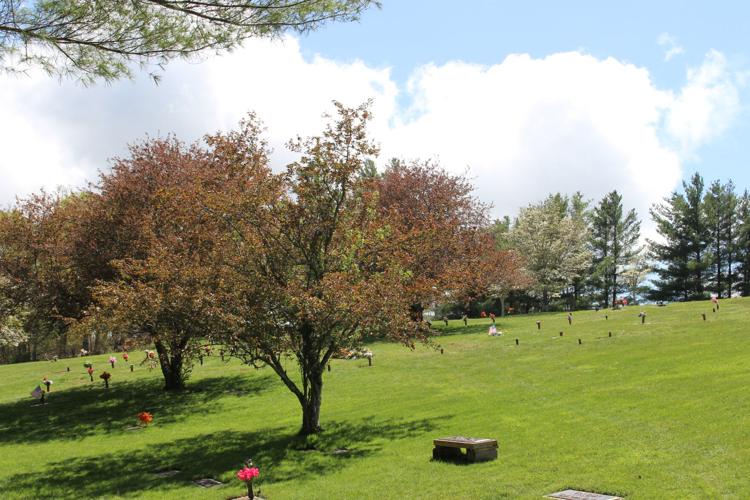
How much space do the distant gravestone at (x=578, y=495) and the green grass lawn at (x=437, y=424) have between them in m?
0.35

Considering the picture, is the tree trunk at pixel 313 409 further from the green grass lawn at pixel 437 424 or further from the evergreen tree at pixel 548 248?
the evergreen tree at pixel 548 248

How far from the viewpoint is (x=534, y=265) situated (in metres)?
73.1

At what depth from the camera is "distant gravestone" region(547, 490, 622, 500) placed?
1145 centimetres

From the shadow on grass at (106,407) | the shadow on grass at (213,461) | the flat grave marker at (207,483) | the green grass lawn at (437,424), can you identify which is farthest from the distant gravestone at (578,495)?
the shadow on grass at (106,407)

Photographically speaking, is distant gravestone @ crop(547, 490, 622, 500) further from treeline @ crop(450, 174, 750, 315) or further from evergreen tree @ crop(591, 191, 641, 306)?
evergreen tree @ crop(591, 191, 641, 306)

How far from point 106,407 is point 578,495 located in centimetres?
2494

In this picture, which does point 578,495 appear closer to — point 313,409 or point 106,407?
point 313,409

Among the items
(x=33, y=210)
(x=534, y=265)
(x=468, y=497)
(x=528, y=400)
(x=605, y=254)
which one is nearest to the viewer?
(x=468, y=497)

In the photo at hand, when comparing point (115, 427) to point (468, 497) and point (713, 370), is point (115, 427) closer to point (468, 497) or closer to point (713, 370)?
point (468, 497)

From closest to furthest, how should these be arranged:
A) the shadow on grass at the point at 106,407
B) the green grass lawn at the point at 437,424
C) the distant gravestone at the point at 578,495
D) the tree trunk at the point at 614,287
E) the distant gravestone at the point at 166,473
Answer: the distant gravestone at the point at 578,495, the green grass lawn at the point at 437,424, the distant gravestone at the point at 166,473, the shadow on grass at the point at 106,407, the tree trunk at the point at 614,287

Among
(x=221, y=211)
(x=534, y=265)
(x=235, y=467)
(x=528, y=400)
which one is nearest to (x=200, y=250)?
(x=221, y=211)

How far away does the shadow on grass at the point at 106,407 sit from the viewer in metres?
26.1

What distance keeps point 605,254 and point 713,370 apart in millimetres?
68994

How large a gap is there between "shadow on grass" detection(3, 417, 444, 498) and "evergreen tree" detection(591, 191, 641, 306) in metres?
73.6
